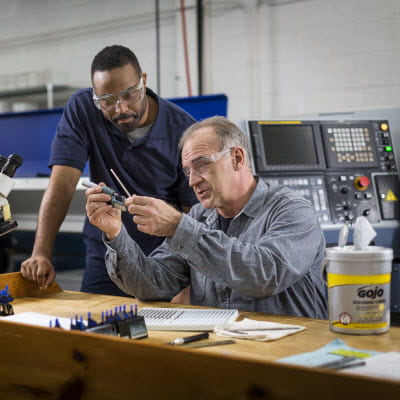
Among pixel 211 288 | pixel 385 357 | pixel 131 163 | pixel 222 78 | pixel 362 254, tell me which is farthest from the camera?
pixel 222 78

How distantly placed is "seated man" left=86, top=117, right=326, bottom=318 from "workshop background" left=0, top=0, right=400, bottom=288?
179 cm

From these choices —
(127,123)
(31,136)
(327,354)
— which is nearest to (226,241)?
(327,354)

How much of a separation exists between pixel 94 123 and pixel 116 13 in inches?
109

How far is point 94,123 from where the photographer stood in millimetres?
2047

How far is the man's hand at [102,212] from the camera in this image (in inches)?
57.2

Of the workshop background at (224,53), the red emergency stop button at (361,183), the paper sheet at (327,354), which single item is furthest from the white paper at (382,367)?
the workshop background at (224,53)

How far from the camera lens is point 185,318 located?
1257 millimetres

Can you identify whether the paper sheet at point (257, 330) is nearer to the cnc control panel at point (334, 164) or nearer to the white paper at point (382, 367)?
the white paper at point (382, 367)

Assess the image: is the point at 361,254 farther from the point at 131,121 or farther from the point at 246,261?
the point at 131,121

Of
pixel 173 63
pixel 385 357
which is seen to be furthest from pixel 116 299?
pixel 173 63

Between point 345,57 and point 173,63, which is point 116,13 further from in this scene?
point 345,57

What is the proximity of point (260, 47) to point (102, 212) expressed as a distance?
8.85 feet

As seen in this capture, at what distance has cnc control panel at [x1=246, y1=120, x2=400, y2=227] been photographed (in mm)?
2143

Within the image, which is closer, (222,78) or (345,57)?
(345,57)
